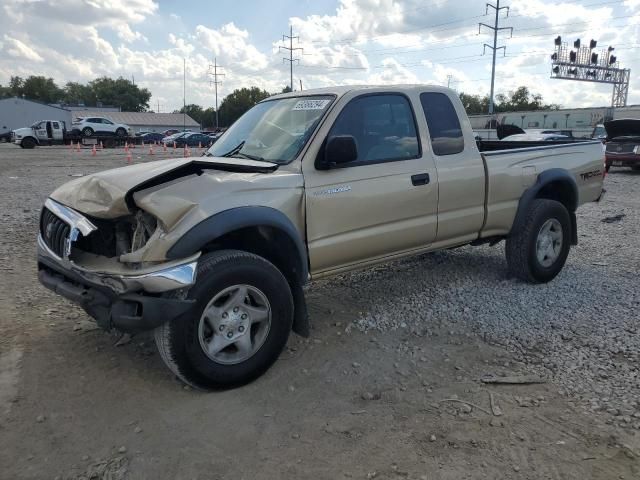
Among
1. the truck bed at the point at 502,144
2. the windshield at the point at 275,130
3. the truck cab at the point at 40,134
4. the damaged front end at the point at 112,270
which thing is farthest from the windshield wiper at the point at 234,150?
the truck cab at the point at 40,134

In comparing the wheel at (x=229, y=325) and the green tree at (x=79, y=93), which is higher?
the green tree at (x=79, y=93)

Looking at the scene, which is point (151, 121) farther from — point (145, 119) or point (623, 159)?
point (623, 159)

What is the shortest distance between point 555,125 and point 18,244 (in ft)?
122

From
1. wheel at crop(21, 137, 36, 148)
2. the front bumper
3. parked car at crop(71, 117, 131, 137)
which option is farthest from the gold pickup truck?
parked car at crop(71, 117, 131, 137)

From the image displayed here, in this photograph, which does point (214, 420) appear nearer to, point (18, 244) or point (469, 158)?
point (469, 158)

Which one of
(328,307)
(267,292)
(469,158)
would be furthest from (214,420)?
(469,158)

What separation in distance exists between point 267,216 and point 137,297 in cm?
94

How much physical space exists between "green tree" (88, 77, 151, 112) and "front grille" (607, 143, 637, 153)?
366 ft

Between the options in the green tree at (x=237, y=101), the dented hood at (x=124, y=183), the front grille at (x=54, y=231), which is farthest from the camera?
the green tree at (x=237, y=101)

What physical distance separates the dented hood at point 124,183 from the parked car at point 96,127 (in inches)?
1638

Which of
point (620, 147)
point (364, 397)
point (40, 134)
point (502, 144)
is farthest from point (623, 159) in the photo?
point (40, 134)

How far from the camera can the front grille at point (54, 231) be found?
3525mm

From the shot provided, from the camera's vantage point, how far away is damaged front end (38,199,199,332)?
3.05 metres

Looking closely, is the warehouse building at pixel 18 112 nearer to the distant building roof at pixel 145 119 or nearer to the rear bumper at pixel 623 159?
the distant building roof at pixel 145 119
